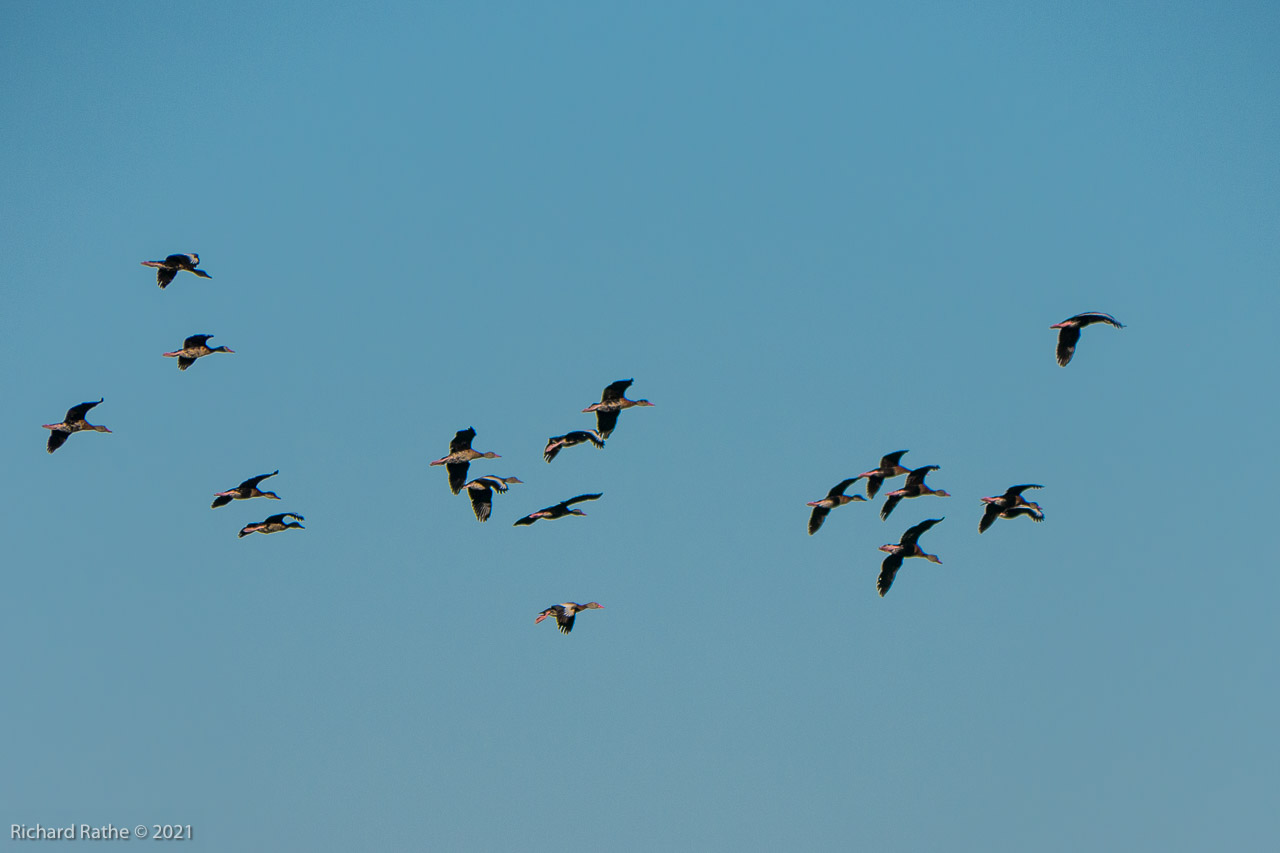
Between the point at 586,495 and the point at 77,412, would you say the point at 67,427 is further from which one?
the point at 586,495

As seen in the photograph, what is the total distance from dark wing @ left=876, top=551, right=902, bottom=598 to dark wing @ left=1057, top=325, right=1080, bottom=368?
5967 millimetres

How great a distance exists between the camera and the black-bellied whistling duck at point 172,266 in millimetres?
47656

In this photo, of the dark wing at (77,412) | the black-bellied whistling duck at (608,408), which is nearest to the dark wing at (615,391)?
the black-bellied whistling duck at (608,408)

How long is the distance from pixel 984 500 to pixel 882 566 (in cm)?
273

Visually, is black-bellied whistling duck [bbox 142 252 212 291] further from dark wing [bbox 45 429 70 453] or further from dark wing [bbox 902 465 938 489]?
dark wing [bbox 902 465 938 489]

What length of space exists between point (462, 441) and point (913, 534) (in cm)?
1030

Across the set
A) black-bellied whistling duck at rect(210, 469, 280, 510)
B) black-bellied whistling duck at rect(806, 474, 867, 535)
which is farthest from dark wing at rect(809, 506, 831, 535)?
black-bellied whistling duck at rect(210, 469, 280, 510)

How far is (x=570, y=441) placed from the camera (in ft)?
159

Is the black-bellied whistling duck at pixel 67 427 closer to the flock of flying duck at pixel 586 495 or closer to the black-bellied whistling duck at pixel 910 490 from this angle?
the flock of flying duck at pixel 586 495

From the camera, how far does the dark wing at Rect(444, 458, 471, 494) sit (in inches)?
1903

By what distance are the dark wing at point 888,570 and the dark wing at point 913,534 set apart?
0.27 m

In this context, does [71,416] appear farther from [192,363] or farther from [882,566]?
[882,566]

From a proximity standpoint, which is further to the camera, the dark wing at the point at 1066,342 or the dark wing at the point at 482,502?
the dark wing at the point at 482,502

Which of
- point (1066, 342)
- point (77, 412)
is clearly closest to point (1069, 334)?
point (1066, 342)
